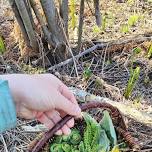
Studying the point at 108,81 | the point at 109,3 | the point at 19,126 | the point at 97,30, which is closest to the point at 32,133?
the point at 19,126

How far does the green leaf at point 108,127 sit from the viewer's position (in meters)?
2.06

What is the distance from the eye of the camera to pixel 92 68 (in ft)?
9.30

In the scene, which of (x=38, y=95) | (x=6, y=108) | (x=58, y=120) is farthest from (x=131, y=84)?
(x=6, y=108)

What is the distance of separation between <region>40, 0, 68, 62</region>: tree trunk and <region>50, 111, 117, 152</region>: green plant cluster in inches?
33.1

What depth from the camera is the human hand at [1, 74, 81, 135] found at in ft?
4.97

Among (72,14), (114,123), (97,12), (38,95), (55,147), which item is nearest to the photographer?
(38,95)

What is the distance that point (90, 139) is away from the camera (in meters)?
2.03

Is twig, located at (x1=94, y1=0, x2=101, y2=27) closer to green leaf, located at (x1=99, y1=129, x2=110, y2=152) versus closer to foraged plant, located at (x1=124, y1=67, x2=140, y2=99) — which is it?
foraged plant, located at (x1=124, y1=67, x2=140, y2=99)

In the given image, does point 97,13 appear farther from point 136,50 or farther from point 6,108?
point 6,108

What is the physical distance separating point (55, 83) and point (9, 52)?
143 centimetres

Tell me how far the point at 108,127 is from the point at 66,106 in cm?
50

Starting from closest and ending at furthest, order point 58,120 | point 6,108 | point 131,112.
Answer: point 6,108, point 58,120, point 131,112

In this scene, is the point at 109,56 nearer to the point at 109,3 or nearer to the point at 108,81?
the point at 108,81

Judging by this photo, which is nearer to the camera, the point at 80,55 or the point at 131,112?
the point at 131,112
